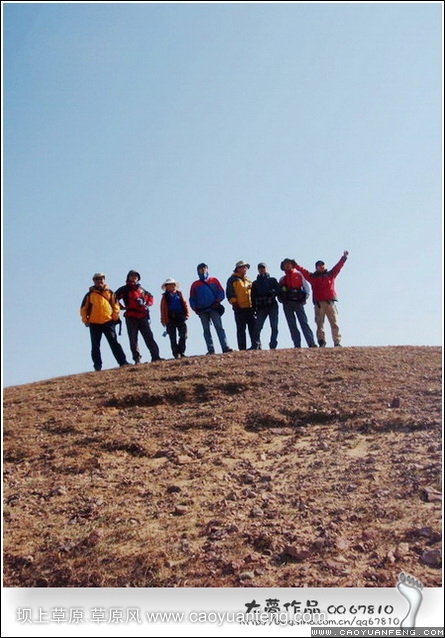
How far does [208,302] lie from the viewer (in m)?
14.5

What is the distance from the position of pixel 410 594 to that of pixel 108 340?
9.67 metres

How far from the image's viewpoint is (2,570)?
6688mm

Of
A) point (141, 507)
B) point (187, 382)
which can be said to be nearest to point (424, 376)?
point (187, 382)

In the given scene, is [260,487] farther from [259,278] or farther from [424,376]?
[259,278]

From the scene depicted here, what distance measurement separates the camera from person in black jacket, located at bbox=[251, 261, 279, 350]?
14.7m

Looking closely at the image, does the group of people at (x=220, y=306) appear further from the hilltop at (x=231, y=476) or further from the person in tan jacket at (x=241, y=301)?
the hilltop at (x=231, y=476)

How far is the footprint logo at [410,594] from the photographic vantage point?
5.52 m

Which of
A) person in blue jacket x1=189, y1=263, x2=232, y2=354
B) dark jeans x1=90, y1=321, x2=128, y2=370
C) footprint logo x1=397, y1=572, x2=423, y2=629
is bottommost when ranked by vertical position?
footprint logo x1=397, y1=572, x2=423, y2=629

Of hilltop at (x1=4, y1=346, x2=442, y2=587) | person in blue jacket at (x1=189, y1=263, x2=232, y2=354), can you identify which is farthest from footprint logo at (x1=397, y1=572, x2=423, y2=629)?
person in blue jacket at (x1=189, y1=263, x2=232, y2=354)

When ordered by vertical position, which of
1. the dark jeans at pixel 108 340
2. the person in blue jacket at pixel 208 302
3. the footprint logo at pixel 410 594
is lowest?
the footprint logo at pixel 410 594

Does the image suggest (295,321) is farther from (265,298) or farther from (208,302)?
(208,302)

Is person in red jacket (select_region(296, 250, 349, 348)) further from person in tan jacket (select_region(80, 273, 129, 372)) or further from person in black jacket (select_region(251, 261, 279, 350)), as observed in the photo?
person in tan jacket (select_region(80, 273, 129, 372))

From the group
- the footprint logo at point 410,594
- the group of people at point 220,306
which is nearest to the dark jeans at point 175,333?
the group of people at point 220,306

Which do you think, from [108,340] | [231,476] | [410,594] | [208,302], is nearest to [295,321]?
[208,302]
